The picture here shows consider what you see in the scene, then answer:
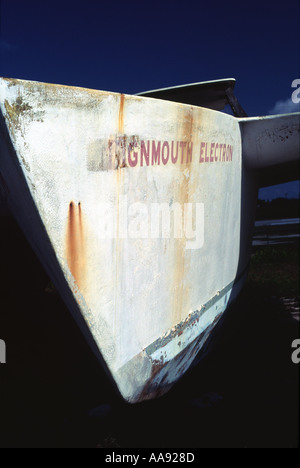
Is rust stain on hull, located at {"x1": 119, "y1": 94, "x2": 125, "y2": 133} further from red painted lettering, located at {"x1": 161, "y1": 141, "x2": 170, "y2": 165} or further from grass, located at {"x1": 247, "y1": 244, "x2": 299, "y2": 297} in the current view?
grass, located at {"x1": 247, "y1": 244, "x2": 299, "y2": 297}

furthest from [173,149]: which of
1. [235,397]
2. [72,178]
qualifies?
[235,397]

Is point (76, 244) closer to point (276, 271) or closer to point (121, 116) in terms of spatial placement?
point (121, 116)

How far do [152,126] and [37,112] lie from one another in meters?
0.52

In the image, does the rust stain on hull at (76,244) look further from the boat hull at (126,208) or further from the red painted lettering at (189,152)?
the red painted lettering at (189,152)

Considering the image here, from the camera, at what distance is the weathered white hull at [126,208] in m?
1.22

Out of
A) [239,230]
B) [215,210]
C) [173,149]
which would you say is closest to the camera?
[173,149]

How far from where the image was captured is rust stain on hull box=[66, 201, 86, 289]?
4.31 feet

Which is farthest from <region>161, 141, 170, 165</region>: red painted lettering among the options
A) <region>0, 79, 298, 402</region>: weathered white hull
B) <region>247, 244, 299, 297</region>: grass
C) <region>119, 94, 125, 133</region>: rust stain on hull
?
<region>247, 244, 299, 297</region>: grass

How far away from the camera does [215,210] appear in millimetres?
2043

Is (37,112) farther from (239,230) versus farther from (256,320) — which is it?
(256,320)

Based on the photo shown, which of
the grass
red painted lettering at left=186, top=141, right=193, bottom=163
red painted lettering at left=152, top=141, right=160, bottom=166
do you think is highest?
red painted lettering at left=186, top=141, right=193, bottom=163

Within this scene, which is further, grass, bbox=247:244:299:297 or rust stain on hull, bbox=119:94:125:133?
grass, bbox=247:244:299:297

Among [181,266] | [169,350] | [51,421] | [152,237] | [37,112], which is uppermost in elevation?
[37,112]

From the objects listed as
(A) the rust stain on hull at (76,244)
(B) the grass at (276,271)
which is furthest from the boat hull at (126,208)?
(B) the grass at (276,271)
